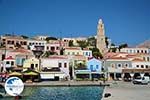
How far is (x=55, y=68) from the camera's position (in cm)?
6700

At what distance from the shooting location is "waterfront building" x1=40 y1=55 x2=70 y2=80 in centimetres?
6456

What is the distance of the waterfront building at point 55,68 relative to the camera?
6456cm

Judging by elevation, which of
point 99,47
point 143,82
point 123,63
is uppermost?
point 99,47

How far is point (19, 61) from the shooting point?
71625mm

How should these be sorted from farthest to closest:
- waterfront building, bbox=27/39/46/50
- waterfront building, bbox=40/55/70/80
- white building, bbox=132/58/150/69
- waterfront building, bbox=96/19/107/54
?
waterfront building, bbox=96/19/107/54, waterfront building, bbox=27/39/46/50, white building, bbox=132/58/150/69, waterfront building, bbox=40/55/70/80

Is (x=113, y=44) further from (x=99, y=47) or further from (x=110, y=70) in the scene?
(x=110, y=70)

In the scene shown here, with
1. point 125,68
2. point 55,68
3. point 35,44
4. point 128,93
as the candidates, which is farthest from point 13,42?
point 128,93

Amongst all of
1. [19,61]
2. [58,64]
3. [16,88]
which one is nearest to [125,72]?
[58,64]

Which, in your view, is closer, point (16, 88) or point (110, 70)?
point (16, 88)

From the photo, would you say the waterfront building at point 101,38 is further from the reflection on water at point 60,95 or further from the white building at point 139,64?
the reflection on water at point 60,95

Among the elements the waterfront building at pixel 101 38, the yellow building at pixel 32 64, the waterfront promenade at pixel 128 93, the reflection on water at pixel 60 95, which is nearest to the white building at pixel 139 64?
the yellow building at pixel 32 64

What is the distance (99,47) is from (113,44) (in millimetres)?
30330

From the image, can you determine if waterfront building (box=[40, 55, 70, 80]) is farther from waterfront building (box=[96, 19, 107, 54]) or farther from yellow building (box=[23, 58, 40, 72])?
waterfront building (box=[96, 19, 107, 54])

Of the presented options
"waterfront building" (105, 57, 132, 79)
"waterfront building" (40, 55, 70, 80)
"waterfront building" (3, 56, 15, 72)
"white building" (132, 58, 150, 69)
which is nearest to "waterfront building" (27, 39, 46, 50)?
"waterfront building" (3, 56, 15, 72)
